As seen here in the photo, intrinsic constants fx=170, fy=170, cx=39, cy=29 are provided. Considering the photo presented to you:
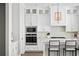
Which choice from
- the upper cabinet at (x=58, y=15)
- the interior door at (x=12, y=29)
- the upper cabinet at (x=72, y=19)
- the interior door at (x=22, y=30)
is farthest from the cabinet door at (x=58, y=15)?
the interior door at (x=12, y=29)

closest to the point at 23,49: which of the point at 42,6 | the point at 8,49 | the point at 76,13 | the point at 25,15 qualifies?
the point at 8,49

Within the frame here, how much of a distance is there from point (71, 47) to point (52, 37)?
0.48m

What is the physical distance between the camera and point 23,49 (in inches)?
149

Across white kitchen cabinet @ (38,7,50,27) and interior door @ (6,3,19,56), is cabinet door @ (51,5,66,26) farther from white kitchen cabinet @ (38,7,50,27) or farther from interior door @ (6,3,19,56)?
interior door @ (6,3,19,56)

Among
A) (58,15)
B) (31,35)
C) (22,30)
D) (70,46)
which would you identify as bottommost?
(70,46)

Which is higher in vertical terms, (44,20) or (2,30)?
(44,20)

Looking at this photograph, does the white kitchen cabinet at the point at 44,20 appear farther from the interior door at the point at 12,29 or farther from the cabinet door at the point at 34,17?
the interior door at the point at 12,29

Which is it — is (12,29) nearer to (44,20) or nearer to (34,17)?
(34,17)

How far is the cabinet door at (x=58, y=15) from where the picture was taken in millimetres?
3951

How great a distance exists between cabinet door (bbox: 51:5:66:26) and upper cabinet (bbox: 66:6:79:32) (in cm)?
11

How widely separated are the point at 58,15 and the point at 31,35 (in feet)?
2.66

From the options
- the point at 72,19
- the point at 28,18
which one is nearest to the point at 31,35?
the point at 28,18

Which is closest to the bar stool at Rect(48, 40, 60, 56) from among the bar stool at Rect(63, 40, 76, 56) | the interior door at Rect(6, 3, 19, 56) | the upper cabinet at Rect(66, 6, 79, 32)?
the bar stool at Rect(63, 40, 76, 56)

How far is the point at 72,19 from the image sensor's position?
394 cm
